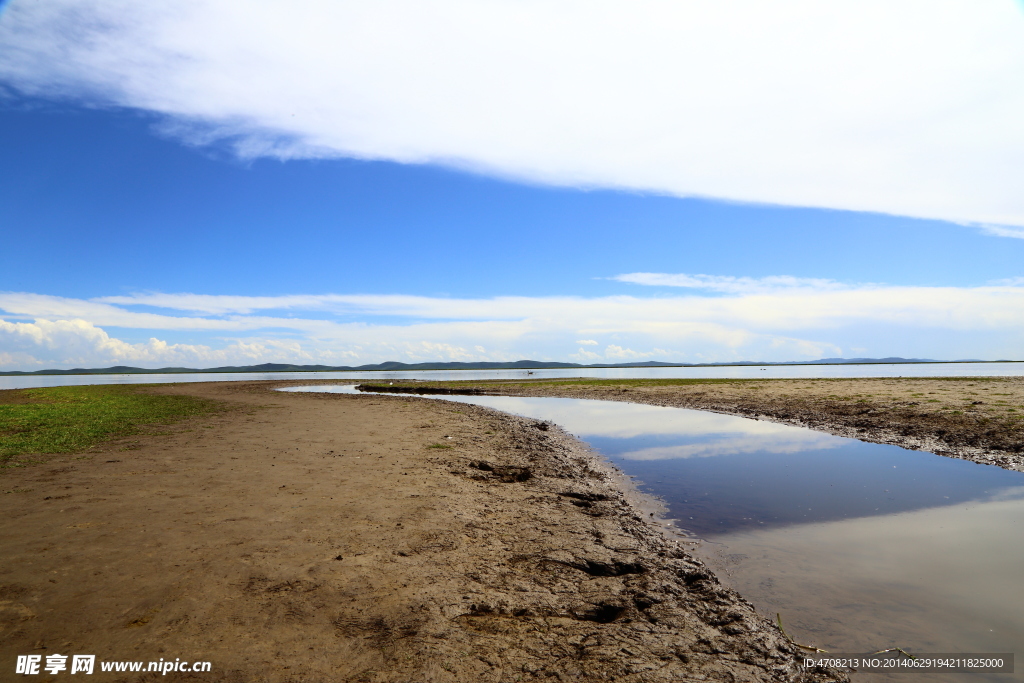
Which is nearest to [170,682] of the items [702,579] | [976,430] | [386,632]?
[386,632]

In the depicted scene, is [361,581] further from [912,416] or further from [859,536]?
[912,416]

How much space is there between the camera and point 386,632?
5.86m

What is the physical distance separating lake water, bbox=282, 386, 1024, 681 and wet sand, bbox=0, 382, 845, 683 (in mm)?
1192

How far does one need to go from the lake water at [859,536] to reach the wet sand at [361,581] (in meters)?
1.19

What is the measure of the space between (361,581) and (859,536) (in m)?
10.1

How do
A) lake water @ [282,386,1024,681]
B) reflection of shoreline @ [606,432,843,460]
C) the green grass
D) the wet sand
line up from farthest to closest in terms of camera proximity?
reflection of shoreline @ [606,432,843,460] < the green grass < lake water @ [282,386,1024,681] < the wet sand

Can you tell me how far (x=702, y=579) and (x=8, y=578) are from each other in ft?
35.1

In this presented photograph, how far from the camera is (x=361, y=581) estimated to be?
717 centimetres

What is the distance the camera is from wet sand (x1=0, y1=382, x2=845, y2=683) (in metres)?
5.37

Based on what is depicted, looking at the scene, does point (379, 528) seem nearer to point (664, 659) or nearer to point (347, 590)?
point (347, 590)

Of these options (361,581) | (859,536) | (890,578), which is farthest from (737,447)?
(361,581)

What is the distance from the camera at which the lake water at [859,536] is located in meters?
6.51

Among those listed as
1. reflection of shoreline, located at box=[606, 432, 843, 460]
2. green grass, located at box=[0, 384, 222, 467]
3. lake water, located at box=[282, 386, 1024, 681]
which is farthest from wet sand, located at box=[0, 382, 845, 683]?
reflection of shoreline, located at box=[606, 432, 843, 460]

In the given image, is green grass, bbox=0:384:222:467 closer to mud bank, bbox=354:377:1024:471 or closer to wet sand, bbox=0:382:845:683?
wet sand, bbox=0:382:845:683
